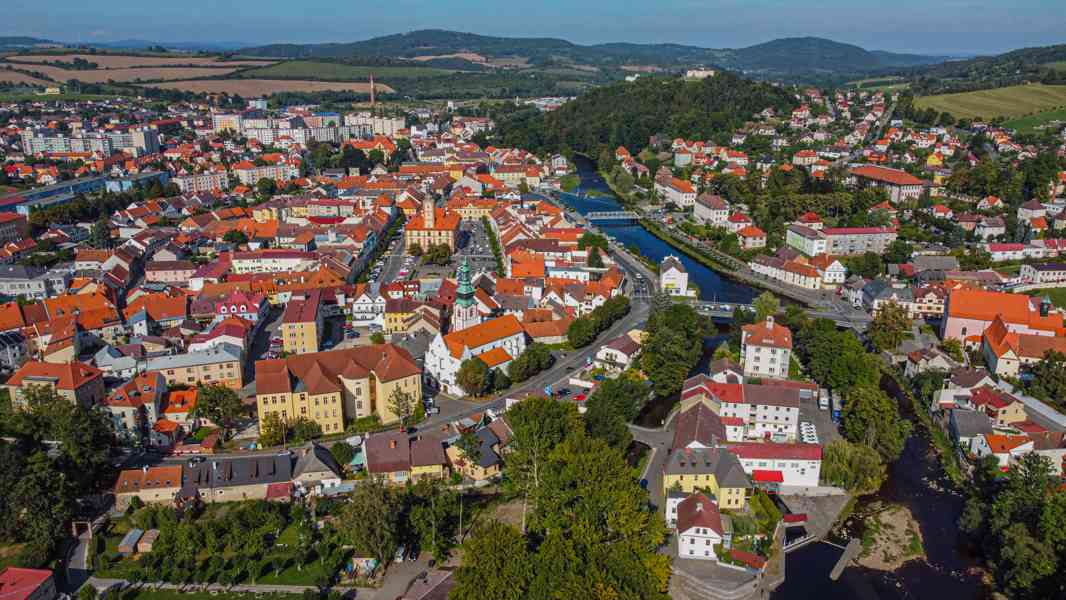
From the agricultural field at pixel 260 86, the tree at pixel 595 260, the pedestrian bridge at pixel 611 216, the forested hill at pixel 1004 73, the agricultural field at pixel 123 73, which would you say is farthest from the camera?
the agricultural field at pixel 260 86

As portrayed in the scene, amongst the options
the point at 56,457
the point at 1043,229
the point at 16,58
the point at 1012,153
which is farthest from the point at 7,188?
the point at 16,58

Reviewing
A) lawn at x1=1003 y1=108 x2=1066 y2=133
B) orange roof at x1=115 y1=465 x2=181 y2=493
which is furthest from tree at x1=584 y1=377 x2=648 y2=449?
lawn at x1=1003 y1=108 x2=1066 y2=133

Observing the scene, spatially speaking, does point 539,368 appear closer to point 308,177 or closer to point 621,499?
point 621,499

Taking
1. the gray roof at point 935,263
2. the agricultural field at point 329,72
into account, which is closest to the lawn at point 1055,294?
the gray roof at point 935,263

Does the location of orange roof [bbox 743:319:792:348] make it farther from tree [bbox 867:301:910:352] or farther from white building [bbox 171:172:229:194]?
white building [bbox 171:172:229:194]

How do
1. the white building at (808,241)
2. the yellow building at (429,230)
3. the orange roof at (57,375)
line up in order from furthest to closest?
the yellow building at (429,230) → the white building at (808,241) → the orange roof at (57,375)

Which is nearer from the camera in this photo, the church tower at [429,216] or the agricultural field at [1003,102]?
the church tower at [429,216]

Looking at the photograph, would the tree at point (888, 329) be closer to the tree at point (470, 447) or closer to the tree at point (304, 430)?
the tree at point (470, 447)
